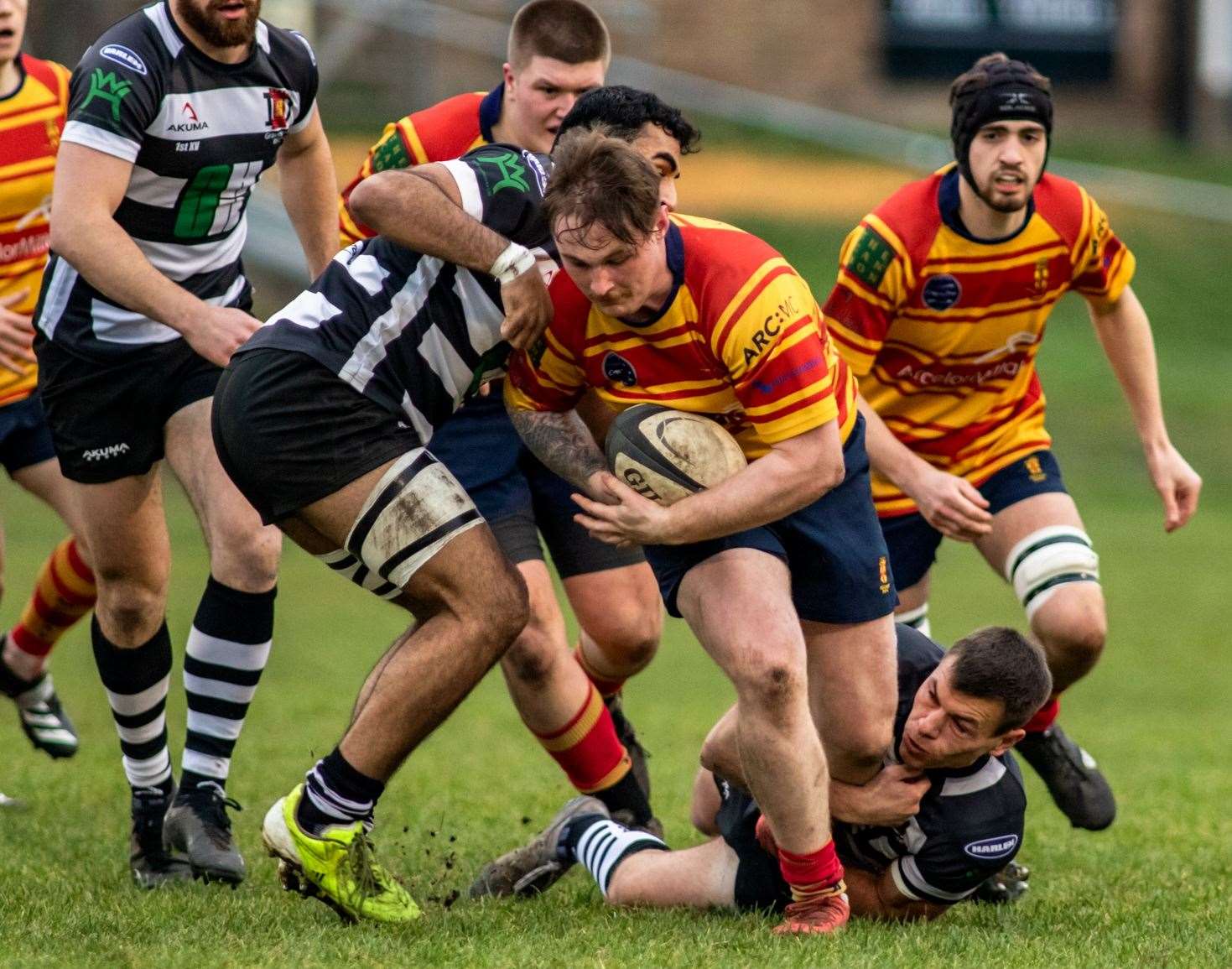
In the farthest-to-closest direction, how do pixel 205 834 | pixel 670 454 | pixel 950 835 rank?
1. pixel 205 834
2. pixel 950 835
3. pixel 670 454

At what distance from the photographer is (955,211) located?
5.89m

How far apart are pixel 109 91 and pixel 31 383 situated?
2109 millimetres

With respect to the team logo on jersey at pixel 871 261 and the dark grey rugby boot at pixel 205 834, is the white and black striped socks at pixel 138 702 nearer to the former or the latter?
the dark grey rugby boot at pixel 205 834

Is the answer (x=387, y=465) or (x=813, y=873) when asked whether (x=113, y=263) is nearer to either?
(x=387, y=465)

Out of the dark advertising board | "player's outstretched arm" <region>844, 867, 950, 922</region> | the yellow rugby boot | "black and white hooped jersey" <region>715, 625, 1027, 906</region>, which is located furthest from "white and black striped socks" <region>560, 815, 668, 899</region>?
the dark advertising board

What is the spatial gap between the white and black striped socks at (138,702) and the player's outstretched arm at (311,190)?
1.26m

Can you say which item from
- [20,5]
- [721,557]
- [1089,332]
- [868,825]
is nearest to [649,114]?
[721,557]

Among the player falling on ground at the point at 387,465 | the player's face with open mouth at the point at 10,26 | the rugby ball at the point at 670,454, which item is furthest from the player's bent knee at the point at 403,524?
the player's face with open mouth at the point at 10,26

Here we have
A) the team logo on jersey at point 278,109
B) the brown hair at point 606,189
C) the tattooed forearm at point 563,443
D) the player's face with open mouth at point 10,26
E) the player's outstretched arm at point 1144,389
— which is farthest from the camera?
the player's face with open mouth at point 10,26

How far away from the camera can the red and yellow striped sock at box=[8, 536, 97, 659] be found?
676 cm

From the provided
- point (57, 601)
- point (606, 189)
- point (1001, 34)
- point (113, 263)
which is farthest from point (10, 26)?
point (1001, 34)

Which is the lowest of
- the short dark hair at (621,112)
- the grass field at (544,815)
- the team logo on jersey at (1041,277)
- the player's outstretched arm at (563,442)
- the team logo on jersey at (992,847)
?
the grass field at (544,815)

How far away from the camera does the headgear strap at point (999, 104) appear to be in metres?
5.75

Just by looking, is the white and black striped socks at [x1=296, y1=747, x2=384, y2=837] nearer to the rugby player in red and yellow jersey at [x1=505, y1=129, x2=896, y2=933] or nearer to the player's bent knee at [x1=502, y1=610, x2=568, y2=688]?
the rugby player in red and yellow jersey at [x1=505, y1=129, x2=896, y2=933]
